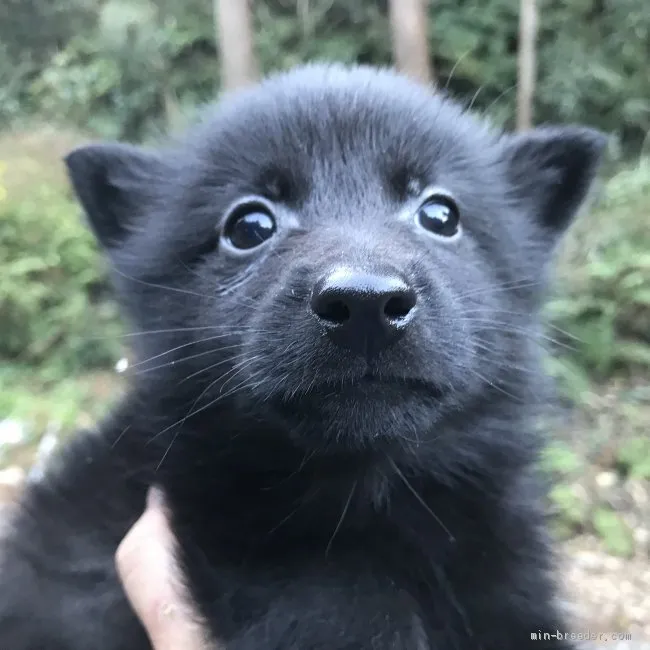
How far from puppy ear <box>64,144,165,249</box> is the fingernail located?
89 centimetres

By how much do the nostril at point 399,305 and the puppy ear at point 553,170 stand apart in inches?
47.9

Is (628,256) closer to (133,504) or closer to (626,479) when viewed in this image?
(626,479)

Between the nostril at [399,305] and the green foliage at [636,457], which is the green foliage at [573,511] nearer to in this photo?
the green foliage at [636,457]

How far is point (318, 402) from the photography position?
1673mm

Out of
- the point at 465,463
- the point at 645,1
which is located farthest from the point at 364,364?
the point at 645,1

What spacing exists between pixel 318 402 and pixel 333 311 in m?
0.25

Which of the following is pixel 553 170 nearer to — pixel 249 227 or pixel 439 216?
pixel 439 216

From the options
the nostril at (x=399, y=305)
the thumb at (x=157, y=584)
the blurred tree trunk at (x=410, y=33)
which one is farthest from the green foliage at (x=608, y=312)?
the nostril at (x=399, y=305)

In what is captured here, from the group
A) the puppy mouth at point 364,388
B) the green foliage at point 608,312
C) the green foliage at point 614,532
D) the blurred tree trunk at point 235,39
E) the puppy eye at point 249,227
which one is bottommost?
→ the green foliage at point 614,532

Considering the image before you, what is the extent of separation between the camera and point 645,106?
11.9 metres

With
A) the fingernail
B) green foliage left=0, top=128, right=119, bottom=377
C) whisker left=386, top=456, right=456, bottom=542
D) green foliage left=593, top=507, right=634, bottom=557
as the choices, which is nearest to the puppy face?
whisker left=386, top=456, right=456, bottom=542

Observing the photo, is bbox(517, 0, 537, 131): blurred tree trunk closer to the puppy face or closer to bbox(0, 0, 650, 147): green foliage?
bbox(0, 0, 650, 147): green foliage

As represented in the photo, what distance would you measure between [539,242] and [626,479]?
13.3ft

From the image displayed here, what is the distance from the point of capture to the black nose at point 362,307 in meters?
1.48
